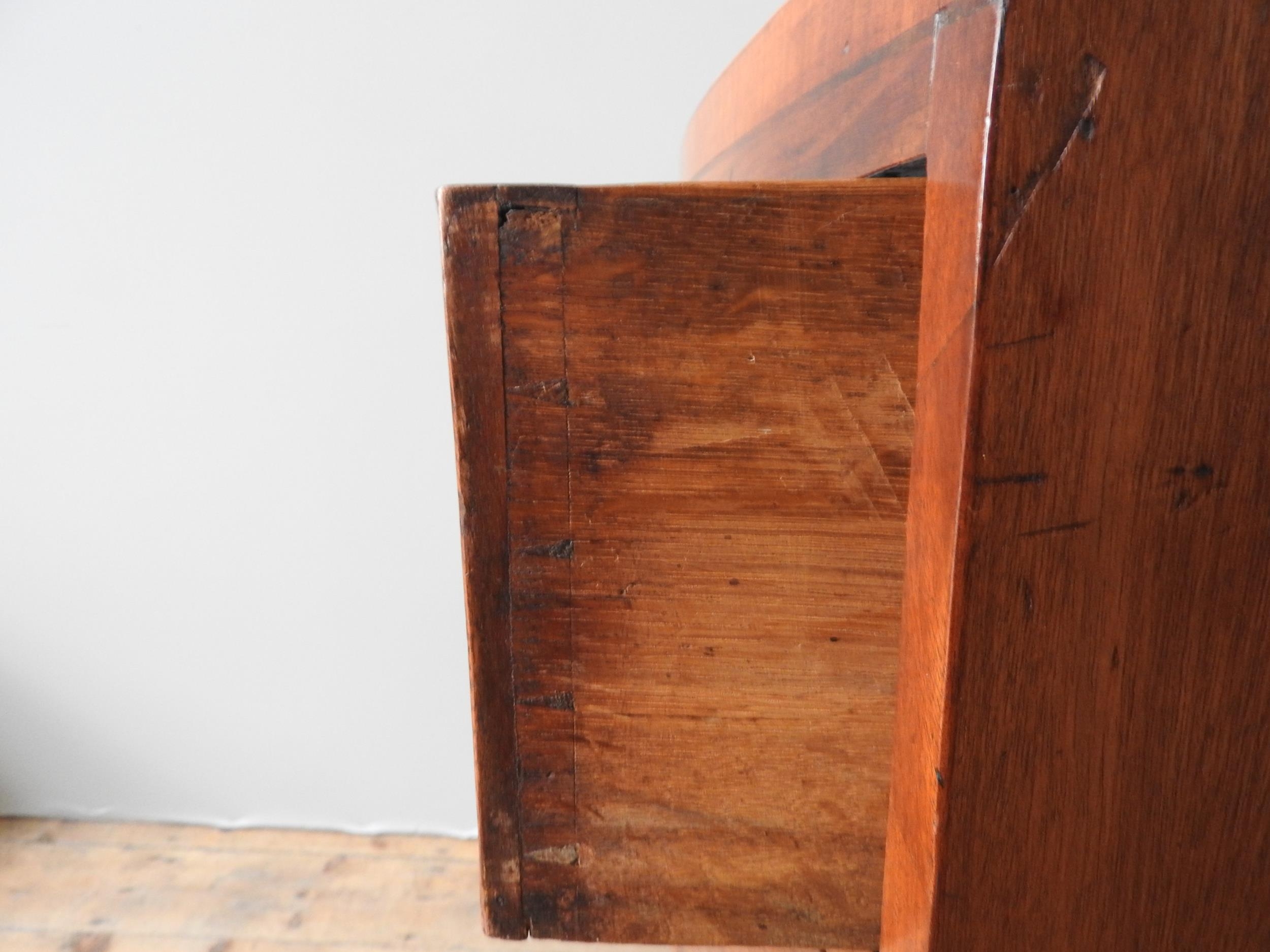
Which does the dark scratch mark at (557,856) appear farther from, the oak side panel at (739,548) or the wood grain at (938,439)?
the wood grain at (938,439)

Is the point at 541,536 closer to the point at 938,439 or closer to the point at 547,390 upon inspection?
the point at 547,390

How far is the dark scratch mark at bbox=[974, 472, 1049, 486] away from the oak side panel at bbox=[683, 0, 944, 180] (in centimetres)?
13

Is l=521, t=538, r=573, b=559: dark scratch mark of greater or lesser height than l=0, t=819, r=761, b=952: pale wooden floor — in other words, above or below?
above

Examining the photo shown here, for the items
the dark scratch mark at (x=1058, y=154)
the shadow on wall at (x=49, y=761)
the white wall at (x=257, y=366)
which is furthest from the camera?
the shadow on wall at (x=49, y=761)

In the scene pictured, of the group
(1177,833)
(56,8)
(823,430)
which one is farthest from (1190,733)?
(56,8)

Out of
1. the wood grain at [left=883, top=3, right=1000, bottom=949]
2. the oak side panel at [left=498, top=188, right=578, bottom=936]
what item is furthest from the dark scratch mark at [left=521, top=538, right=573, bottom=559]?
the wood grain at [left=883, top=3, right=1000, bottom=949]

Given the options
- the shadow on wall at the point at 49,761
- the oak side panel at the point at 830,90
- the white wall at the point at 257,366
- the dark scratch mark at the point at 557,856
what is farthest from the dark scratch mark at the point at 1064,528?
the shadow on wall at the point at 49,761

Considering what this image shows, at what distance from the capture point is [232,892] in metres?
1.64

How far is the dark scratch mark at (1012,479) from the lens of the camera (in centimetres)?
27

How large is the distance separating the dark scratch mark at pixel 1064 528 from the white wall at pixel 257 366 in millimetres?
1365

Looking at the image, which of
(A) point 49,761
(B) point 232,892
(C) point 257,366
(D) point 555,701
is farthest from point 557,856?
(A) point 49,761

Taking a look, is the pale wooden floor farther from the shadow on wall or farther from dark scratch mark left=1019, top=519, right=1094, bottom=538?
dark scratch mark left=1019, top=519, right=1094, bottom=538

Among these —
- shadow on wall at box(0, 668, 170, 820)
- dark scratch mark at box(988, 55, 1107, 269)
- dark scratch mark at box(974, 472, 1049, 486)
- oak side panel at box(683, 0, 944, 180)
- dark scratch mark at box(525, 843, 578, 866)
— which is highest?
oak side panel at box(683, 0, 944, 180)

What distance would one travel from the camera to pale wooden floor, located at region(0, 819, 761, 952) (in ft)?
4.96
